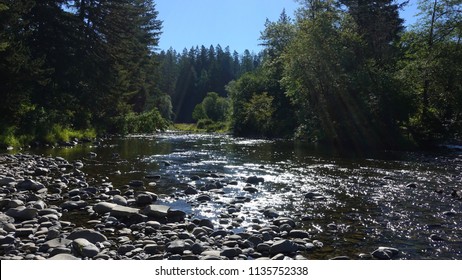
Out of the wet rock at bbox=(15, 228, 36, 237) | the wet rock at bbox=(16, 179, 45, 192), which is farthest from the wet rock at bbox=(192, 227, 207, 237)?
the wet rock at bbox=(16, 179, 45, 192)

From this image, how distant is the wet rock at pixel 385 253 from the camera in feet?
22.6

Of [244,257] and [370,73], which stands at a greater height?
[370,73]

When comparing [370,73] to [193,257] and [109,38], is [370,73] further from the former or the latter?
Result: [193,257]

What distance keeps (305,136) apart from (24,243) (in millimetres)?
37090

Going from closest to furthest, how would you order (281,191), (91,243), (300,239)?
1. (91,243)
2. (300,239)
3. (281,191)

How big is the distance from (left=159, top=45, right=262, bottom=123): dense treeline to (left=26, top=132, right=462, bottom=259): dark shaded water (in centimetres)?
12075

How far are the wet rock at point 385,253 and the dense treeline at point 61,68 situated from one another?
18229 mm

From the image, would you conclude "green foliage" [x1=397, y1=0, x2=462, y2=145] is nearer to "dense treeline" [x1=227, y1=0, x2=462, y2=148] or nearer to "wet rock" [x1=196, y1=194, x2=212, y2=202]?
"dense treeline" [x1=227, y1=0, x2=462, y2=148]

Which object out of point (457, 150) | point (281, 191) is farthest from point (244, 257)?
point (457, 150)

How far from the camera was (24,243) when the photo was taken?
23.0 feet

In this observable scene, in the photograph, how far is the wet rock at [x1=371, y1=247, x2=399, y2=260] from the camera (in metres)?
6.89

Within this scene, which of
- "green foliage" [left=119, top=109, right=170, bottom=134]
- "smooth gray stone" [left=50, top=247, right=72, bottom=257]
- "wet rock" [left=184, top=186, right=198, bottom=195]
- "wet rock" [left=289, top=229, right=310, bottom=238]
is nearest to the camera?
"smooth gray stone" [left=50, top=247, right=72, bottom=257]

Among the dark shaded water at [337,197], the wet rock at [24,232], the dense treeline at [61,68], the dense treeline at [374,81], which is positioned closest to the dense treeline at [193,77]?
the dense treeline at [61,68]

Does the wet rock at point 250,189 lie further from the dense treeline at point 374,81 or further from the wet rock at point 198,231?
the dense treeline at point 374,81
